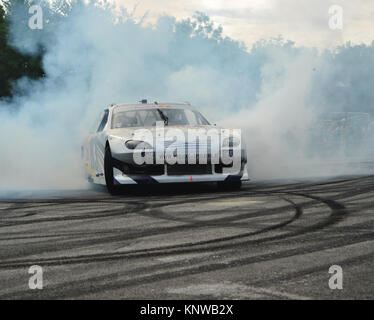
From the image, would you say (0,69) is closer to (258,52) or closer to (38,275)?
(258,52)

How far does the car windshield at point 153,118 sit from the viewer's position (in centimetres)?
1030

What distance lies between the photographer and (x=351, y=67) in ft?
58.7

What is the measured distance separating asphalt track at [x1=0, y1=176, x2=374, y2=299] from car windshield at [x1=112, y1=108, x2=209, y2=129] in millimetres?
1763

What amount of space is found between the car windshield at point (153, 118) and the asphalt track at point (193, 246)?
1763 millimetres

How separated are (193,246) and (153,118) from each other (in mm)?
5495

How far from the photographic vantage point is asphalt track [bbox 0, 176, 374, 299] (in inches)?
154

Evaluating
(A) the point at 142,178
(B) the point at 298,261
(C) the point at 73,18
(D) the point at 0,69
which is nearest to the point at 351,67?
(C) the point at 73,18
